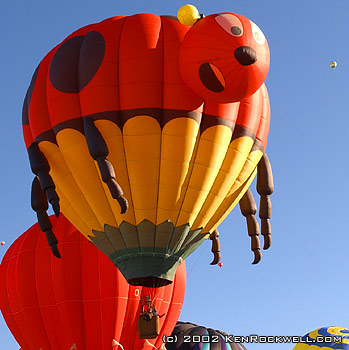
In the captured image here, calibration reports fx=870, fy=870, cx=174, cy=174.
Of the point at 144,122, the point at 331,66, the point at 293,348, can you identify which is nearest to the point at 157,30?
the point at 144,122

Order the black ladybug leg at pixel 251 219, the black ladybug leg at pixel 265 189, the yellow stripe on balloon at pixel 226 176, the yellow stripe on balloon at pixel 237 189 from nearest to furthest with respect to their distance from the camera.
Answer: the yellow stripe on balloon at pixel 226 176 < the yellow stripe on balloon at pixel 237 189 < the black ladybug leg at pixel 265 189 < the black ladybug leg at pixel 251 219

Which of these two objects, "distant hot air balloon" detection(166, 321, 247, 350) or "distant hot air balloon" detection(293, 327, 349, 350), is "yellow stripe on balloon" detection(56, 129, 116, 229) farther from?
"distant hot air balloon" detection(293, 327, 349, 350)

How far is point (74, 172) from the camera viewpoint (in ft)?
43.9

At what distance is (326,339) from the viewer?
22.6 meters

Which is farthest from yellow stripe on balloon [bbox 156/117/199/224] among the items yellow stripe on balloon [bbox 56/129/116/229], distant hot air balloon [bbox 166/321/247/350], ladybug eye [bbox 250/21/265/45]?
distant hot air balloon [bbox 166/321/247/350]

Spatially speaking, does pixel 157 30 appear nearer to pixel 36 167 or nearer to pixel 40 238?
pixel 36 167

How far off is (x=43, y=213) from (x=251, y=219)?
11.7 feet

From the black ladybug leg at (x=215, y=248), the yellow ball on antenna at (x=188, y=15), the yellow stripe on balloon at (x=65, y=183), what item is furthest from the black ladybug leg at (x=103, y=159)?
the black ladybug leg at (x=215, y=248)

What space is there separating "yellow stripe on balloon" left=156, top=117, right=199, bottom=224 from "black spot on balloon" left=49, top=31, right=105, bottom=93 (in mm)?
1451

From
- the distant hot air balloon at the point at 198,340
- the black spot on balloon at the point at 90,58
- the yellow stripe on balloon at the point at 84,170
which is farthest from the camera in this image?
the distant hot air balloon at the point at 198,340

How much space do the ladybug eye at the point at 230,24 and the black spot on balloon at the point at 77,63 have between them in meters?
1.85

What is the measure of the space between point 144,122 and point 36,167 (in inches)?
75.4

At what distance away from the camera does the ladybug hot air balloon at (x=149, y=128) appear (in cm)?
1277

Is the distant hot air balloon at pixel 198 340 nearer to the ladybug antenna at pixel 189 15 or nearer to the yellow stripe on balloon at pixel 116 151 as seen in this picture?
the yellow stripe on balloon at pixel 116 151
